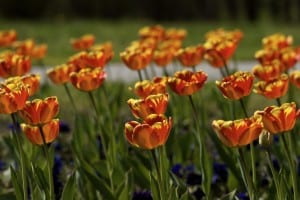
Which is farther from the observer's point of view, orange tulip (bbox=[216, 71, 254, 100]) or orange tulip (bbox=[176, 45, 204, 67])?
orange tulip (bbox=[176, 45, 204, 67])

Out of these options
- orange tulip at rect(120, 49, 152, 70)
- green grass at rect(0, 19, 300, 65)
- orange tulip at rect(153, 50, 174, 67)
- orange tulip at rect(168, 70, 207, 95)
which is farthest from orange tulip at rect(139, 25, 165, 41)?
green grass at rect(0, 19, 300, 65)

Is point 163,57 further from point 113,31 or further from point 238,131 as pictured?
point 113,31

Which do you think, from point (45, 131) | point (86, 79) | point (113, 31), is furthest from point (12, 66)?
point (113, 31)

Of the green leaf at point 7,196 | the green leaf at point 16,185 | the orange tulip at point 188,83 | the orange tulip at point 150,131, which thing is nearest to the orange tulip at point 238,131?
the orange tulip at point 150,131

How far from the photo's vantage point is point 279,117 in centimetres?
280

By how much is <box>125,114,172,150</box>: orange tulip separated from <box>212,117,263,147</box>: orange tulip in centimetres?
18

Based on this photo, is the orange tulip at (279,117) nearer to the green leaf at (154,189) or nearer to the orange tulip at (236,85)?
the orange tulip at (236,85)

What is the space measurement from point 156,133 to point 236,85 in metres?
0.51

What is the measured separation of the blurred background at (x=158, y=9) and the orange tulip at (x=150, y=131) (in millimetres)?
14587

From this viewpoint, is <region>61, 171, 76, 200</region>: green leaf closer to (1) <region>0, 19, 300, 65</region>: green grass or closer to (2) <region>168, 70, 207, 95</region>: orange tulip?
(2) <region>168, 70, 207, 95</region>: orange tulip

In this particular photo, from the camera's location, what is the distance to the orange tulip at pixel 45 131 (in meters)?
3.04

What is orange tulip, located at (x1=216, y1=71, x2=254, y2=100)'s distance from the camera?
3.08 metres

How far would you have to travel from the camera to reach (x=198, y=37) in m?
14.0

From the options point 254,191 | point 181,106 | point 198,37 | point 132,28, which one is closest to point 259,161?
point 181,106
